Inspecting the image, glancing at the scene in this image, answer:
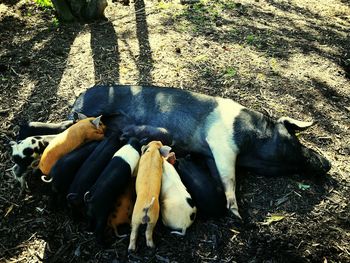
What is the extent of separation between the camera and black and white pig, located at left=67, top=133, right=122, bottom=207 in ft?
11.3

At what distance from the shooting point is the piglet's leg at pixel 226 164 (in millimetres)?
3736

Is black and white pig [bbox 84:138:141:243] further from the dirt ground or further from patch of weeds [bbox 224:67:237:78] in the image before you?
patch of weeds [bbox 224:67:237:78]

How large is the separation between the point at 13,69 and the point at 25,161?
2.22 meters

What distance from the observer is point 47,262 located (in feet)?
11.1

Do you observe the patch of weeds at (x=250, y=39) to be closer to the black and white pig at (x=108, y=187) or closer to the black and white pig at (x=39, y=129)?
the black and white pig at (x=39, y=129)

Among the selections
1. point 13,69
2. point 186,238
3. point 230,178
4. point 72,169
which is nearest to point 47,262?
point 72,169

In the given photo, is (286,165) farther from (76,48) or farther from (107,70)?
(76,48)

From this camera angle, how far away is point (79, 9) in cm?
664

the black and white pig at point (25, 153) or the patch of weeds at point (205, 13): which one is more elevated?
the black and white pig at point (25, 153)

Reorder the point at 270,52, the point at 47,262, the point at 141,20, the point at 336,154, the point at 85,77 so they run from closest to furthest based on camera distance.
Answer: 1. the point at 47,262
2. the point at 336,154
3. the point at 85,77
4. the point at 270,52
5. the point at 141,20

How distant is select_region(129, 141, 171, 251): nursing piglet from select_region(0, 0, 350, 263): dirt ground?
261 millimetres

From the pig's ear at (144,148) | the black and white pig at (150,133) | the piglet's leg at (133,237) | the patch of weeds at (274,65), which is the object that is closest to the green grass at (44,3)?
the patch of weeds at (274,65)

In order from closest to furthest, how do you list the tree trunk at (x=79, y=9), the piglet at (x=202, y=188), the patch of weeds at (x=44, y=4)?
the piglet at (x=202, y=188) < the tree trunk at (x=79, y=9) < the patch of weeds at (x=44, y=4)

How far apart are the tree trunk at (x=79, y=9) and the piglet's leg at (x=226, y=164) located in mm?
3484
